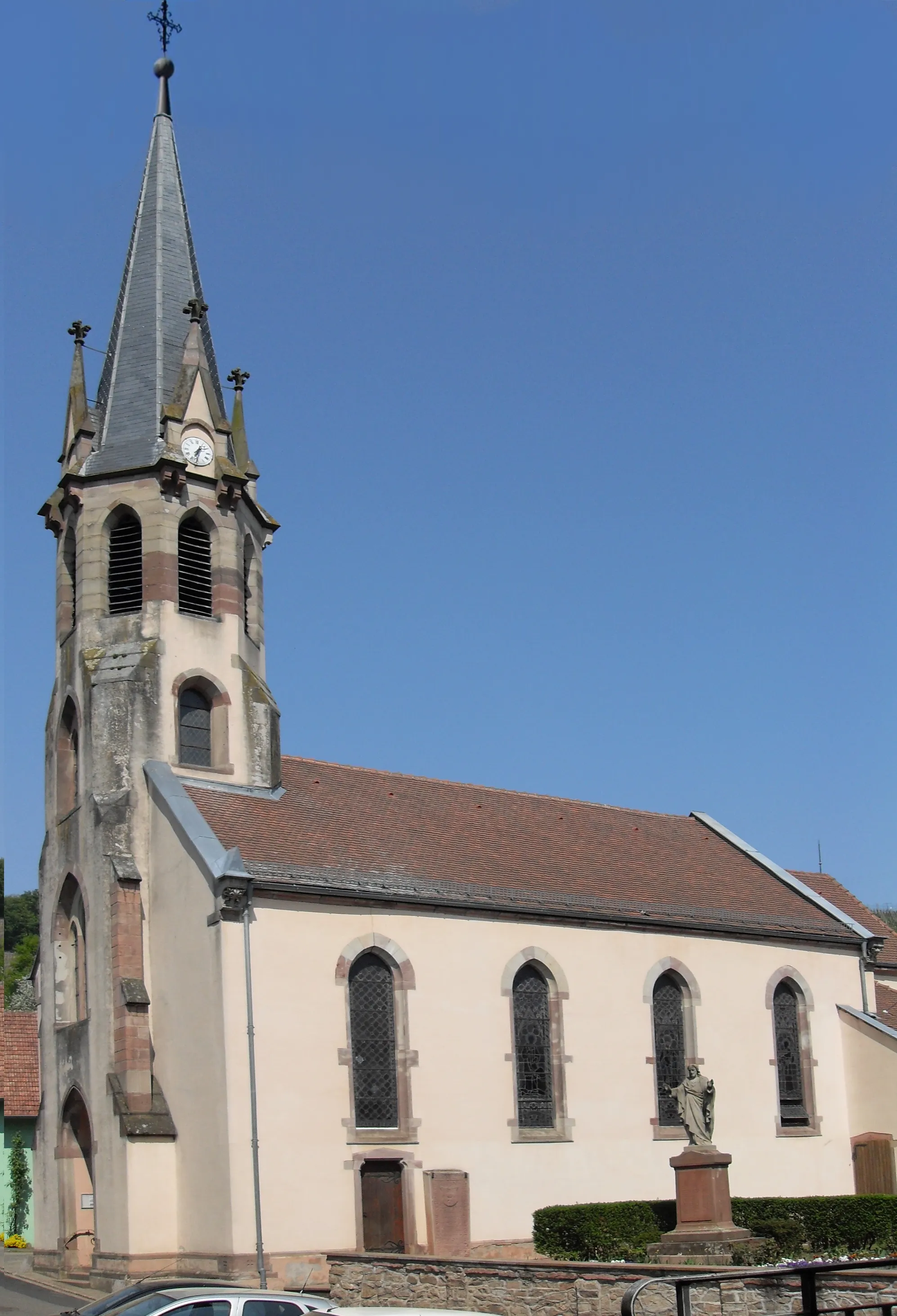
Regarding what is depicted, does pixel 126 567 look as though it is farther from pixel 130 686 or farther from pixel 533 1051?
pixel 533 1051

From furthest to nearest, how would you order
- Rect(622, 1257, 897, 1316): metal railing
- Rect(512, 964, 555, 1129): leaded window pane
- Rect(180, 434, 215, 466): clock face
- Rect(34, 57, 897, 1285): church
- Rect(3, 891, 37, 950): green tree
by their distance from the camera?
Rect(3, 891, 37, 950): green tree → Rect(180, 434, 215, 466): clock face → Rect(512, 964, 555, 1129): leaded window pane → Rect(34, 57, 897, 1285): church → Rect(622, 1257, 897, 1316): metal railing

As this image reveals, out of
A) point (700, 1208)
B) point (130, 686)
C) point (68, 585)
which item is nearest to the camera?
point (700, 1208)

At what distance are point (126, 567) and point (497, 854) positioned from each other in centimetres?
952

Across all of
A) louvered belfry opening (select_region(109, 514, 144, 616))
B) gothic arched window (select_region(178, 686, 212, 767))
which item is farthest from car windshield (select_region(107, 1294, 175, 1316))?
louvered belfry opening (select_region(109, 514, 144, 616))

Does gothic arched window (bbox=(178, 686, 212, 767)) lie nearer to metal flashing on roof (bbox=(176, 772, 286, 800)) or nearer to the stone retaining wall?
metal flashing on roof (bbox=(176, 772, 286, 800))

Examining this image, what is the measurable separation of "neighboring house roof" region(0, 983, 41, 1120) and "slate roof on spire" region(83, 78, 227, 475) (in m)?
13.9

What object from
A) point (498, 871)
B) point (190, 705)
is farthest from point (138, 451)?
point (498, 871)

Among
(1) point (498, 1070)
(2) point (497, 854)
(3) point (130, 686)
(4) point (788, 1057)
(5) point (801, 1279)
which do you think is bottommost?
(5) point (801, 1279)

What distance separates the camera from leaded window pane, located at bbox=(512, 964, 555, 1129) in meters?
27.7

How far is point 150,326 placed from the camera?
3231 cm

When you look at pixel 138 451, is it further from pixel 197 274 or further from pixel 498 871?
pixel 498 871

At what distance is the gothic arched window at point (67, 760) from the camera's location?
29.4 meters

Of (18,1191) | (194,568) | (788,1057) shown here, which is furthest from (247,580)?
(18,1191)

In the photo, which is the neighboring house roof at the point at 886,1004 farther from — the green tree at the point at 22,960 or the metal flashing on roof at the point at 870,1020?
the green tree at the point at 22,960
